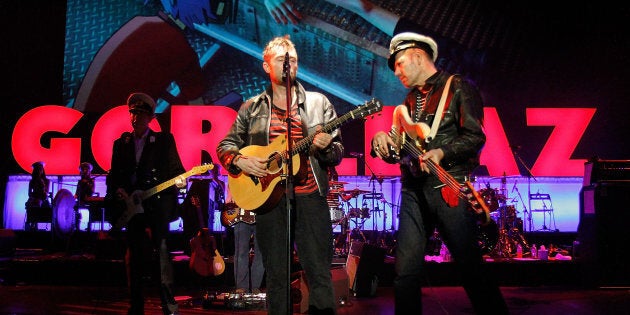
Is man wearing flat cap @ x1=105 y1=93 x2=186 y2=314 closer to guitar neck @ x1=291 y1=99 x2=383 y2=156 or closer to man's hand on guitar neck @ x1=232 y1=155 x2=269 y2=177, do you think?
man's hand on guitar neck @ x1=232 y1=155 x2=269 y2=177

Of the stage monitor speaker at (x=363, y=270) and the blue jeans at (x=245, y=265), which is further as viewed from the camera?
the stage monitor speaker at (x=363, y=270)

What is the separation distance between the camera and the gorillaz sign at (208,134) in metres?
12.5

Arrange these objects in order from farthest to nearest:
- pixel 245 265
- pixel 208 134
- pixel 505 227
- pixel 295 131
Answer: pixel 208 134 < pixel 505 227 < pixel 245 265 < pixel 295 131

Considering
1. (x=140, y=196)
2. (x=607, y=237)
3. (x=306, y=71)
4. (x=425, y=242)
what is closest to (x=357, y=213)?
(x=306, y=71)

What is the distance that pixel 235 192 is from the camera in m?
4.02

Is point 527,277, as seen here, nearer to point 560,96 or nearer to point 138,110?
point 560,96

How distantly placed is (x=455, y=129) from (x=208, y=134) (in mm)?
9882

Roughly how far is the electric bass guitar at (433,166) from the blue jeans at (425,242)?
9 centimetres

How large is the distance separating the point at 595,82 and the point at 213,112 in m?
10.1

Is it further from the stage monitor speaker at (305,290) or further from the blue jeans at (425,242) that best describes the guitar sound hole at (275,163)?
the stage monitor speaker at (305,290)

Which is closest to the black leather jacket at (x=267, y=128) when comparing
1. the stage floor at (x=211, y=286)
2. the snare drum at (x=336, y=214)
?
the stage floor at (x=211, y=286)

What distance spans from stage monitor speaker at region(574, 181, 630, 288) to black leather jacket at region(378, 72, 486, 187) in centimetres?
619

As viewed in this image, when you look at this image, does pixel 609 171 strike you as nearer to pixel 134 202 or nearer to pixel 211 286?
pixel 211 286

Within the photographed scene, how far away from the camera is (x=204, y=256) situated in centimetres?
771
